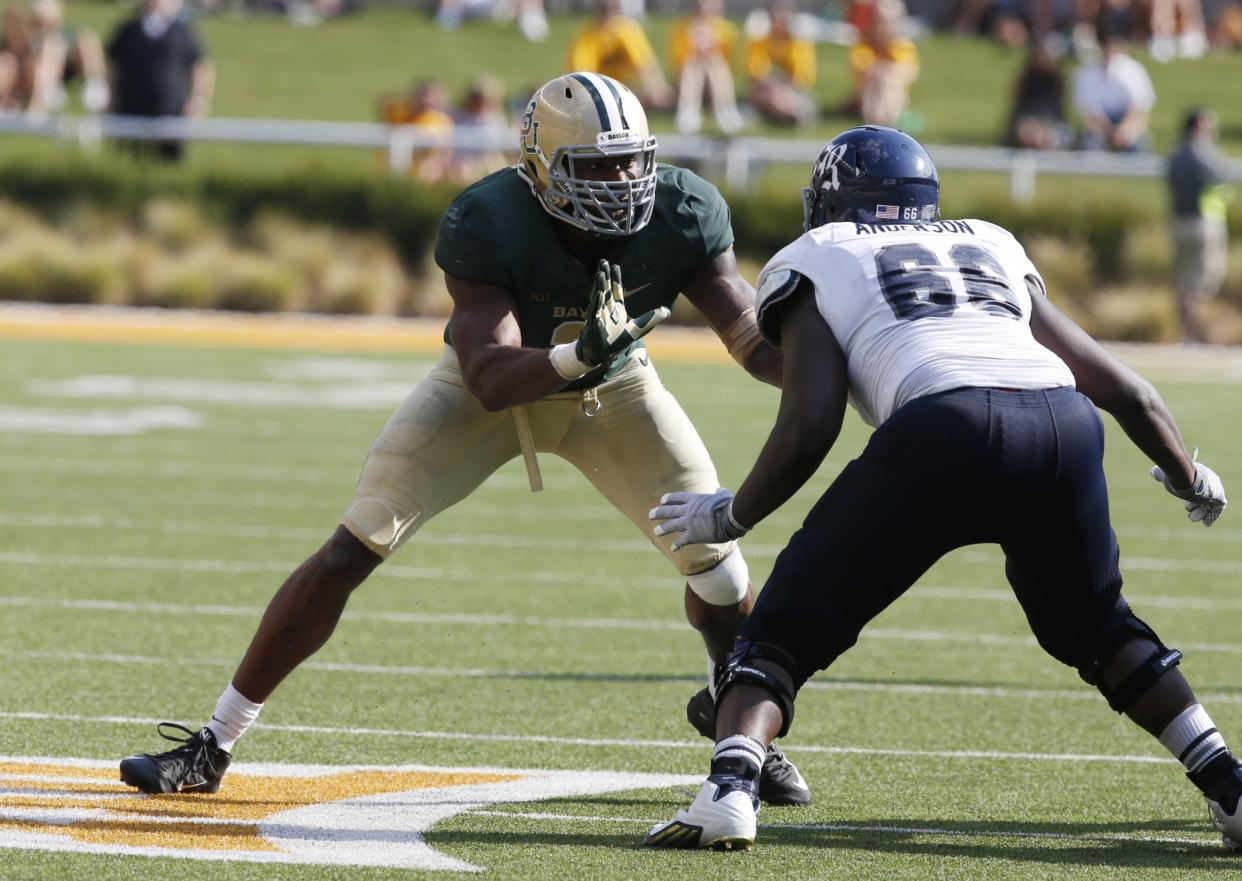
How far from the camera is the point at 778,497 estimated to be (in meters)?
4.31

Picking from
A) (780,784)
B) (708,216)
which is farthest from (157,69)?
(780,784)

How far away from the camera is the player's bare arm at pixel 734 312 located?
5.12 metres

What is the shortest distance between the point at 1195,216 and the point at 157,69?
944cm

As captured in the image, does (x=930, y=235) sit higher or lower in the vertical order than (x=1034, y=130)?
higher

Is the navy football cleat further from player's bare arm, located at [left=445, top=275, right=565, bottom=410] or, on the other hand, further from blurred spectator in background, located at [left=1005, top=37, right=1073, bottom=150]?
blurred spectator in background, located at [left=1005, top=37, right=1073, bottom=150]

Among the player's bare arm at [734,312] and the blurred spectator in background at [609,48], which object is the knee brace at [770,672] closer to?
the player's bare arm at [734,312]

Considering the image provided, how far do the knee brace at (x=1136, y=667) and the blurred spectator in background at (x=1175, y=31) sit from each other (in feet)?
84.0

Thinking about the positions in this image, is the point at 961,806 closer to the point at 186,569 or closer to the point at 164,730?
the point at 164,730

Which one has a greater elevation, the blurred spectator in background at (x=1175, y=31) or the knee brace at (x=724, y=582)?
the knee brace at (x=724, y=582)

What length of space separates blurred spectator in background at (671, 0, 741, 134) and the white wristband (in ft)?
63.5

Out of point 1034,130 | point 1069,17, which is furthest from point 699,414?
point 1069,17

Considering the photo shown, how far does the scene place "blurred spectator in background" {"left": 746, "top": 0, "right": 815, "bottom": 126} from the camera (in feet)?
80.4

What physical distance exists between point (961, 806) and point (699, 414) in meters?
8.53

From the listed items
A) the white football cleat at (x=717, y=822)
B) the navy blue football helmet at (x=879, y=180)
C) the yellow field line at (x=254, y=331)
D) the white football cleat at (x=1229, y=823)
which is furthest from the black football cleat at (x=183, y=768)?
the yellow field line at (x=254, y=331)
